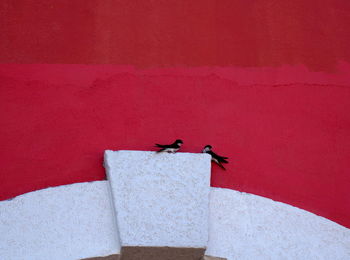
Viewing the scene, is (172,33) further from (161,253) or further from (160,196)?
(161,253)

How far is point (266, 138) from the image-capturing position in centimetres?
278

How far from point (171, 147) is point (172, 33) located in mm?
697

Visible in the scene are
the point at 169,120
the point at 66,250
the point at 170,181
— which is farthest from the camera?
the point at 169,120

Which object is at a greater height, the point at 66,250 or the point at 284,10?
the point at 284,10

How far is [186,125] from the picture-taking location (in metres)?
2.74

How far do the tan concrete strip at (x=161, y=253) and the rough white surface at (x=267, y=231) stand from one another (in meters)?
0.06

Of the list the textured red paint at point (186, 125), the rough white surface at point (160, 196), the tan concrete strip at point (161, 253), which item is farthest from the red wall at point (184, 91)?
the tan concrete strip at point (161, 253)

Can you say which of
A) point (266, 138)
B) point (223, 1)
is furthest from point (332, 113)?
point (223, 1)

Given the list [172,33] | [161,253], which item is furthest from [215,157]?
[172,33]

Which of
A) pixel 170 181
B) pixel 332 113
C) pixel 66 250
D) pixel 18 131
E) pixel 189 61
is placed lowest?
pixel 66 250

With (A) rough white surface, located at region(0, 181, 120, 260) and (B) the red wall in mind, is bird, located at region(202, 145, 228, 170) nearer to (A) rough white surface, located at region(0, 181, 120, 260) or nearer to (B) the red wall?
(B) the red wall

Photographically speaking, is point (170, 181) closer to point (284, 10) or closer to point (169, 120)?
point (169, 120)

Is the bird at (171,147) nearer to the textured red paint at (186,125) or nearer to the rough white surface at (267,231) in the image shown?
the textured red paint at (186,125)

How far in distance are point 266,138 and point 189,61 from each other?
551mm
